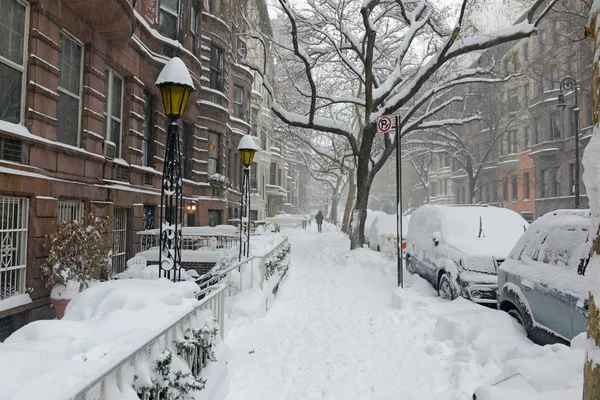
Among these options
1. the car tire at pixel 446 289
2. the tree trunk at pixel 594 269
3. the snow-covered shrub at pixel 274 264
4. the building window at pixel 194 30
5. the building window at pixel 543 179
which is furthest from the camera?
the building window at pixel 543 179

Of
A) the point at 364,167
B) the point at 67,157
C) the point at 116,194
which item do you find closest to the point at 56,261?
the point at 67,157

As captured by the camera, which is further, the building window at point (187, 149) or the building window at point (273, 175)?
the building window at point (273, 175)

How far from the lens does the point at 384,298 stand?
29.3 feet

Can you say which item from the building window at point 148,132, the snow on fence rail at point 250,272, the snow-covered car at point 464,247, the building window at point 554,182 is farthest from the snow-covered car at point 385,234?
the building window at point 554,182

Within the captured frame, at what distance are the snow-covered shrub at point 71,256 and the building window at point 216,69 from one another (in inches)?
568

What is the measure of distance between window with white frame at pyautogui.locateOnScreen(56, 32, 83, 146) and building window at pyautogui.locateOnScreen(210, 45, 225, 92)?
1150 cm

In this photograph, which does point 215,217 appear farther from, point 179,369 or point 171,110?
point 179,369

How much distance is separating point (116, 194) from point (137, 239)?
1812mm

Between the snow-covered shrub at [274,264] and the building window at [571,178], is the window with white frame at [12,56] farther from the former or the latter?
the building window at [571,178]

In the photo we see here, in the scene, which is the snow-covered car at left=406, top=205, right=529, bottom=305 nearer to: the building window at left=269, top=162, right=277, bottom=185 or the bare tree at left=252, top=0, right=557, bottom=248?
the bare tree at left=252, top=0, right=557, bottom=248

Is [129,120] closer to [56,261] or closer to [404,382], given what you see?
[56,261]

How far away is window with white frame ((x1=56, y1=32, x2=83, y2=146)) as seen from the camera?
8023 mm

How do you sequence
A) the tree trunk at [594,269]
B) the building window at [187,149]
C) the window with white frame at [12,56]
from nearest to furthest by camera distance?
the tree trunk at [594,269], the window with white frame at [12,56], the building window at [187,149]

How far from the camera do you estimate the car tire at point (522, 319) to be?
5000 millimetres
